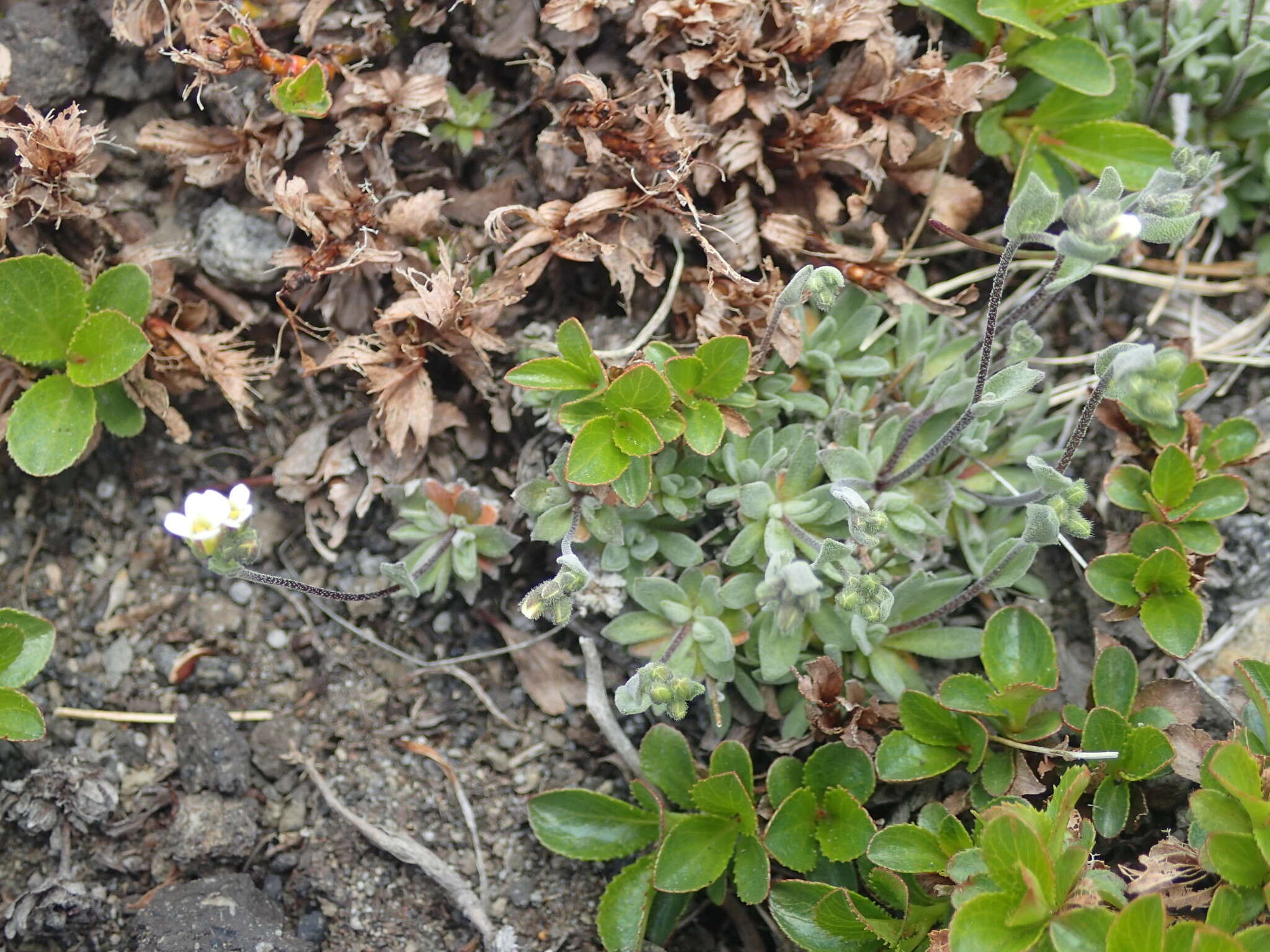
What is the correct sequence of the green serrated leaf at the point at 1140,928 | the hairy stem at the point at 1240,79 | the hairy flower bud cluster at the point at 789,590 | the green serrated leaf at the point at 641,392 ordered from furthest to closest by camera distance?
the hairy stem at the point at 1240,79 → the green serrated leaf at the point at 641,392 → the hairy flower bud cluster at the point at 789,590 → the green serrated leaf at the point at 1140,928

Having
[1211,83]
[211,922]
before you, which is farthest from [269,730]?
[1211,83]

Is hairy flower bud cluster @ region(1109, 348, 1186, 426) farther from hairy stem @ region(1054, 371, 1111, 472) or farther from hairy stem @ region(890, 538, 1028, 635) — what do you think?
hairy stem @ region(890, 538, 1028, 635)

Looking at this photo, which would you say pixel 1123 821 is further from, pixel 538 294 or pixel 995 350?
pixel 538 294

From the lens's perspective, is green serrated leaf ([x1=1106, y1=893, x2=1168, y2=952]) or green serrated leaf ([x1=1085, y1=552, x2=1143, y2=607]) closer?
green serrated leaf ([x1=1106, y1=893, x2=1168, y2=952])

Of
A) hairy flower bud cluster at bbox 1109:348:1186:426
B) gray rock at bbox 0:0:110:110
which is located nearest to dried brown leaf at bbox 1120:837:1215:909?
hairy flower bud cluster at bbox 1109:348:1186:426

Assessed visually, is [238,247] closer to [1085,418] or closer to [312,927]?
[312,927]

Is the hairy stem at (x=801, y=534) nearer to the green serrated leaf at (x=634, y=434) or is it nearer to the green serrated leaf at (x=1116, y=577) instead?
the green serrated leaf at (x=634, y=434)

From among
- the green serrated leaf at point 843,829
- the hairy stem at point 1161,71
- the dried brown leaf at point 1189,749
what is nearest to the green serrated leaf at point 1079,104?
the hairy stem at point 1161,71
